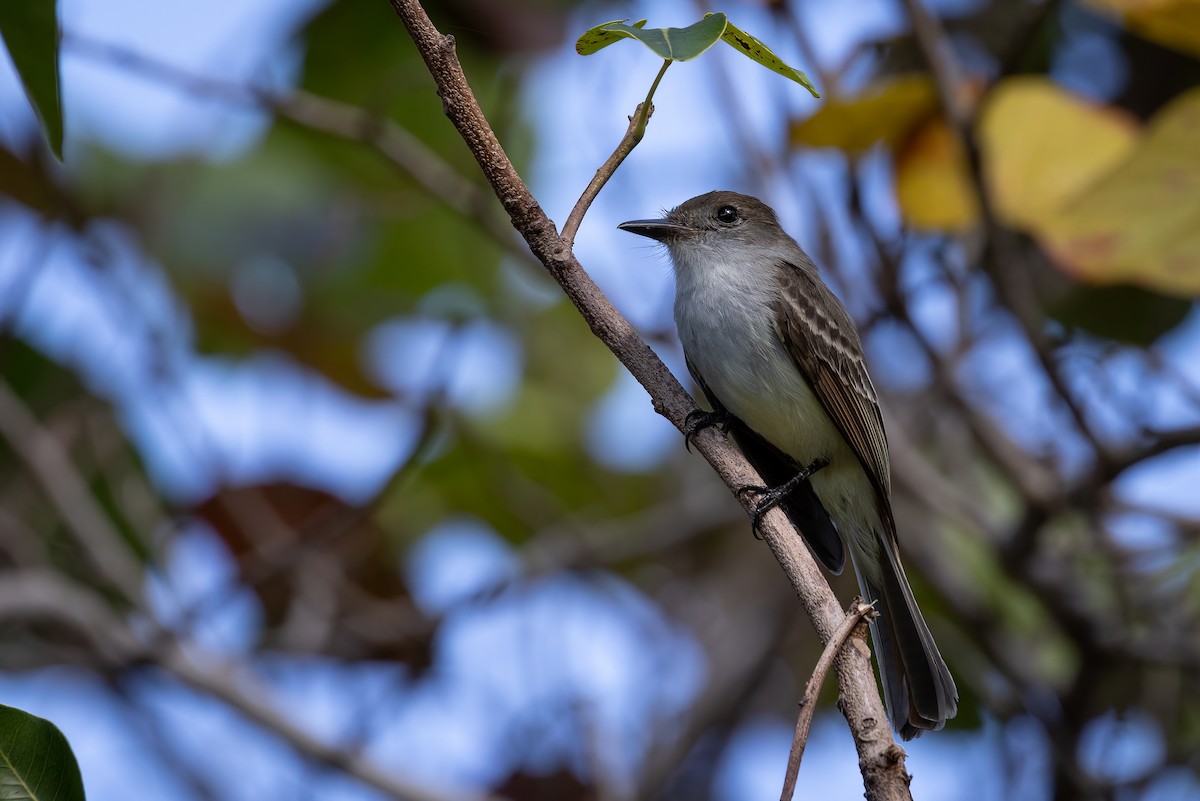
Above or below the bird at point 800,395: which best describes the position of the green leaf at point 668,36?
below

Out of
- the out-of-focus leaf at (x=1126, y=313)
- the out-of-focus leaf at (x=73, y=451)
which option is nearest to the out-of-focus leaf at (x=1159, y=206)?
the out-of-focus leaf at (x=1126, y=313)

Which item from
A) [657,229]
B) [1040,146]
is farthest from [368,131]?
[1040,146]

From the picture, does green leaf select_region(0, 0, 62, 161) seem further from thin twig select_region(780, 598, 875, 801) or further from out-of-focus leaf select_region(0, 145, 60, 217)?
out-of-focus leaf select_region(0, 145, 60, 217)

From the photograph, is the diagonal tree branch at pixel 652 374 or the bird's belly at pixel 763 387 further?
the bird's belly at pixel 763 387

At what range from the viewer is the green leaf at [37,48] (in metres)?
1.95

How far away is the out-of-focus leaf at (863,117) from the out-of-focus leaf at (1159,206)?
0.77m

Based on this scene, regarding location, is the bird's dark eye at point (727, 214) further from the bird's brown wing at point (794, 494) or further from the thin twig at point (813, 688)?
the thin twig at point (813, 688)

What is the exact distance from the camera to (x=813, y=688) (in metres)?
1.81

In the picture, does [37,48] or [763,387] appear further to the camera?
[763,387]

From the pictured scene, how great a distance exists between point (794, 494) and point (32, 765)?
2779 millimetres

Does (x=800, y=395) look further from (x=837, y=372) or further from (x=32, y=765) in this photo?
(x=32, y=765)

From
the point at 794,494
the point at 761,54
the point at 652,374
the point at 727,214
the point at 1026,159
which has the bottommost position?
the point at 652,374

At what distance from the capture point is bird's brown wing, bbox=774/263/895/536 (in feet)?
12.5

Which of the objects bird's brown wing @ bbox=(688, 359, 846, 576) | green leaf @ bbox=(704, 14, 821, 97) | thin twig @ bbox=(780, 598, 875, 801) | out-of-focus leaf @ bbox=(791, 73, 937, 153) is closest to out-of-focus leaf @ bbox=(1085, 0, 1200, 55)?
out-of-focus leaf @ bbox=(791, 73, 937, 153)
